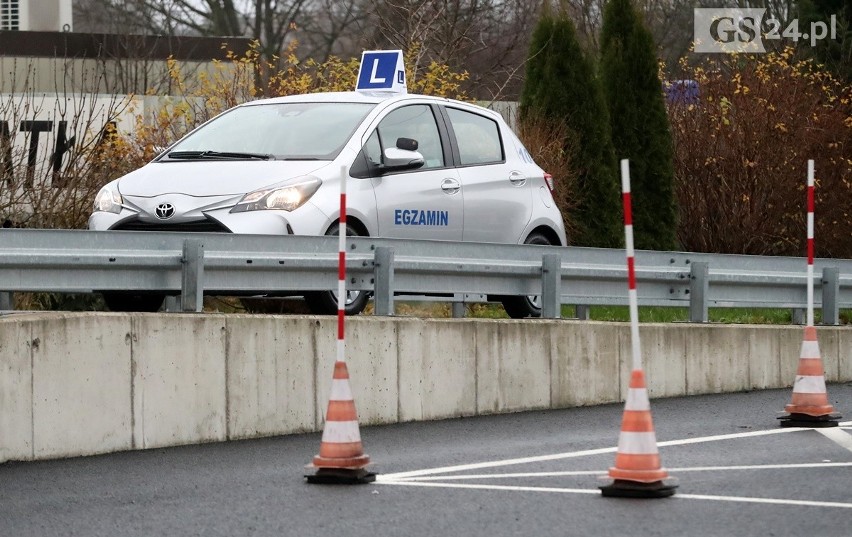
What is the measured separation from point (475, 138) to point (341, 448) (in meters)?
5.53

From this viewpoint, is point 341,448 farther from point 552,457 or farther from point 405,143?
point 405,143

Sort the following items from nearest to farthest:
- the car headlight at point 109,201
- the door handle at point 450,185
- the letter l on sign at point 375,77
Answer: the car headlight at point 109,201 < the door handle at point 450,185 < the letter l on sign at point 375,77

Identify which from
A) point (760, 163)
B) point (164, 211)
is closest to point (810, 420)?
point (164, 211)

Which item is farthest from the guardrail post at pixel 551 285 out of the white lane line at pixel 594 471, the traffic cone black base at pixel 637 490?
the traffic cone black base at pixel 637 490

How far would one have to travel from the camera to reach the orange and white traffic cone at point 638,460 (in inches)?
314

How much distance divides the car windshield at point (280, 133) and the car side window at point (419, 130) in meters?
0.22

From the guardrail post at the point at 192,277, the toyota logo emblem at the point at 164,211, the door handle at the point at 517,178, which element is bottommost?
the guardrail post at the point at 192,277

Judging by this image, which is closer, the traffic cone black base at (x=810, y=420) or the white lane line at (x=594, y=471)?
the white lane line at (x=594, y=471)

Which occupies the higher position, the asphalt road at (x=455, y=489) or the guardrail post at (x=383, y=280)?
the guardrail post at (x=383, y=280)

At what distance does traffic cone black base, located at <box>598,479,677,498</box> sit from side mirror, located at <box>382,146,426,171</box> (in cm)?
470

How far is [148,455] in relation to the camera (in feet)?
31.9

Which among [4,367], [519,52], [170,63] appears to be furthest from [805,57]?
[4,367]

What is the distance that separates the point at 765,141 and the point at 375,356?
15.8 m

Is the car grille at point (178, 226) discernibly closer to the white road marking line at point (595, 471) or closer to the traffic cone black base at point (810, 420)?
the white road marking line at point (595, 471)
